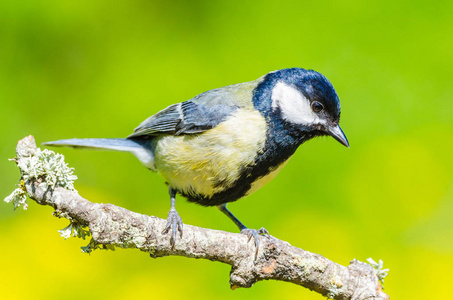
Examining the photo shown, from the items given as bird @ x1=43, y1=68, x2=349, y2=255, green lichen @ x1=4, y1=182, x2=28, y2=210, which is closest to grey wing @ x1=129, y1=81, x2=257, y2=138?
bird @ x1=43, y1=68, x2=349, y2=255

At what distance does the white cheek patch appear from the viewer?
7.69 ft

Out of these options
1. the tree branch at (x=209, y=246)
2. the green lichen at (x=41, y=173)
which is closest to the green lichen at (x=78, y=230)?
the tree branch at (x=209, y=246)

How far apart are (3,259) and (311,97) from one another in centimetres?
147

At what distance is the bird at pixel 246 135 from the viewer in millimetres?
2305

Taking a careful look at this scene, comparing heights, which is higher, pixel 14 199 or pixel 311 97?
pixel 311 97

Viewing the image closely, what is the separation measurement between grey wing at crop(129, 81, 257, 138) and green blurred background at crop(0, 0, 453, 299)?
205 millimetres

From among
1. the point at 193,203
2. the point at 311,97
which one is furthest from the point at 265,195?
the point at 311,97

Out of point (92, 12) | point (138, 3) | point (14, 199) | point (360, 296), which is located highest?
point (138, 3)

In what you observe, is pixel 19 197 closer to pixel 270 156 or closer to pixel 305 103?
pixel 270 156

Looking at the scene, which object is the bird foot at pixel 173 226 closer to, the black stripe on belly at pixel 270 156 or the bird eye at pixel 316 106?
the black stripe on belly at pixel 270 156

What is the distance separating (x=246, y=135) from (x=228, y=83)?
0.69m

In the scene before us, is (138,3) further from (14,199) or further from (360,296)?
(360,296)

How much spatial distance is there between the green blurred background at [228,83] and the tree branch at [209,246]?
0.49m

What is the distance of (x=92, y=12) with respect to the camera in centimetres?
288
